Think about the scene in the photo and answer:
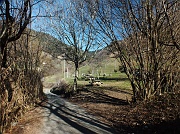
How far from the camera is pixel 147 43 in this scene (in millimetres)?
9406

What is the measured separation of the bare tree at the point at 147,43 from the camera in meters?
9.26

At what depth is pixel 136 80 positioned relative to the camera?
10.4m

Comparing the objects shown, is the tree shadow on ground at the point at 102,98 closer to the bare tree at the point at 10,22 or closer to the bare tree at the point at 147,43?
the bare tree at the point at 147,43

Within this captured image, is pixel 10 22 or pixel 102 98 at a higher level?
pixel 10 22

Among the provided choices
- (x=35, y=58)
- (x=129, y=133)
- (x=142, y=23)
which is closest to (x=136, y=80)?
(x=142, y=23)

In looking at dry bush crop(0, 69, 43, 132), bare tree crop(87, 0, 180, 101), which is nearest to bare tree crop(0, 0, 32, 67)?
dry bush crop(0, 69, 43, 132)

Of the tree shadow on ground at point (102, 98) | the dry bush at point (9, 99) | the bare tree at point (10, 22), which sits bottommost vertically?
the tree shadow on ground at point (102, 98)

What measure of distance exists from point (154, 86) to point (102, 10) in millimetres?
4957

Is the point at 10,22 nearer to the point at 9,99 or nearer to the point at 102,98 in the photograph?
the point at 9,99

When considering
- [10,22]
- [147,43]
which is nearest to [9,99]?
[10,22]

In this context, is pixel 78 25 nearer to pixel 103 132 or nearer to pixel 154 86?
pixel 154 86

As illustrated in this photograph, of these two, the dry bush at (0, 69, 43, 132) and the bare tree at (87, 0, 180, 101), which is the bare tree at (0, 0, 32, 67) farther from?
the bare tree at (87, 0, 180, 101)

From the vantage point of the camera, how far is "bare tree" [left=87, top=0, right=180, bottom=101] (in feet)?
30.4

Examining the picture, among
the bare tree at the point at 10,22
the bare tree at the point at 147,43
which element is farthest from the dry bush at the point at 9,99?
the bare tree at the point at 147,43
